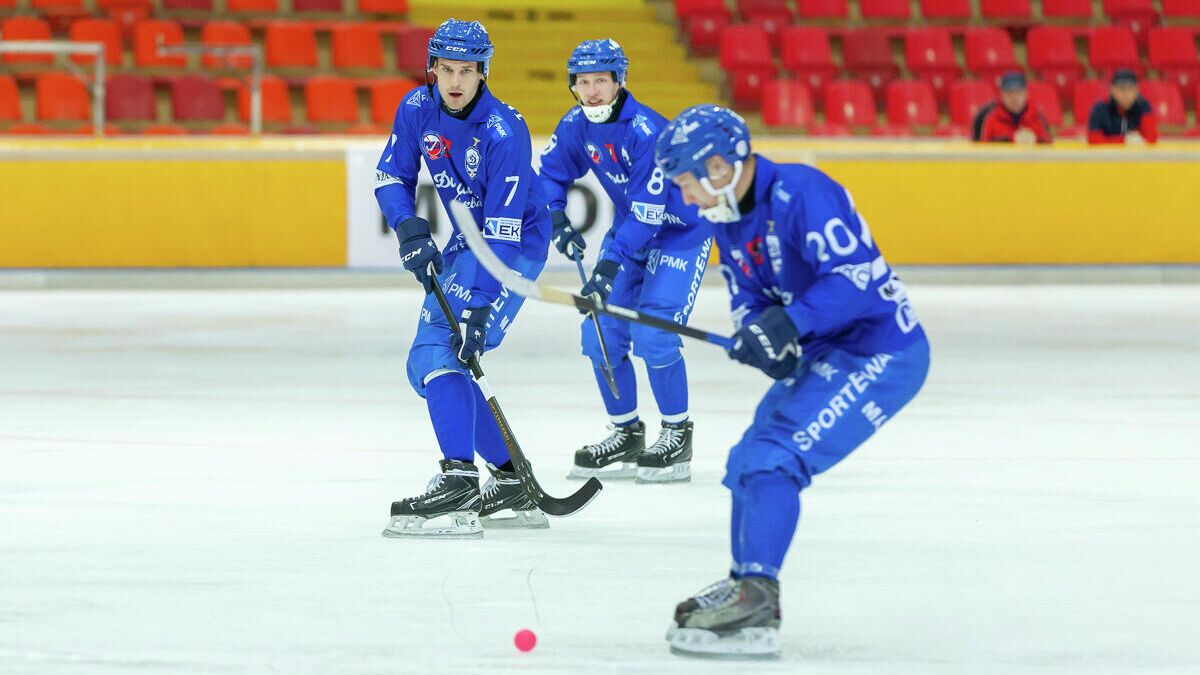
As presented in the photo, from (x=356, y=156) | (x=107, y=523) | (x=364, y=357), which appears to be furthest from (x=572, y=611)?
(x=356, y=156)

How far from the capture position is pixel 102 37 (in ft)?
55.8

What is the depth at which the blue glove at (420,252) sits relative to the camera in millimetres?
5320

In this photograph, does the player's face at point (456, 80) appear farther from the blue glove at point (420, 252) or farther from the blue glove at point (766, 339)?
the blue glove at point (766, 339)

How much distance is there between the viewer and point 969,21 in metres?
19.5

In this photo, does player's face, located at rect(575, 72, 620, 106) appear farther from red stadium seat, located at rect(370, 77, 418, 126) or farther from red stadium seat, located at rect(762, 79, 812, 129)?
red stadium seat, located at rect(762, 79, 812, 129)

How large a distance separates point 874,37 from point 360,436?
12.5 m

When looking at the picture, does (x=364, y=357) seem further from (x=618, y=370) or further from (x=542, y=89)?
(x=542, y=89)

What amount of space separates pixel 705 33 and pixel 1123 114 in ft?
16.1

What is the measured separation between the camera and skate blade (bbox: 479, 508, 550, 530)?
18.1ft

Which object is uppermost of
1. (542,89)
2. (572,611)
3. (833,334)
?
(833,334)

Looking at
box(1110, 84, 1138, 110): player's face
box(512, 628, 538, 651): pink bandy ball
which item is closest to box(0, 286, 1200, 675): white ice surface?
box(512, 628, 538, 651): pink bandy ball

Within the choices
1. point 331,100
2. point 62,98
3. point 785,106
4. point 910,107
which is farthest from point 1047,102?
point 62,98

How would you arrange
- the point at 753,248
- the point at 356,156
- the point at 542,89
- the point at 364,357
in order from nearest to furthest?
the point at 753,248 → the point at 364,357 → the point at 356,156 → the point at 542,89

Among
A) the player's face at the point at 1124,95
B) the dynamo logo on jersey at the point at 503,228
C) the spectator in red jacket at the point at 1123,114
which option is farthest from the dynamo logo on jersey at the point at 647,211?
the player's face at the point at 1124,95
